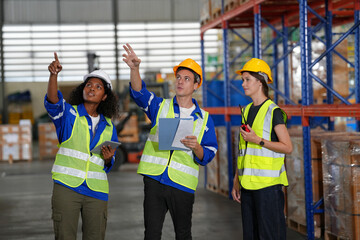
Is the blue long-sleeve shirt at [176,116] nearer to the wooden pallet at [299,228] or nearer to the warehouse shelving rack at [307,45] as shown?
the warehouse shelving rack at [307,45]

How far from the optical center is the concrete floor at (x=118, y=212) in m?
7.36

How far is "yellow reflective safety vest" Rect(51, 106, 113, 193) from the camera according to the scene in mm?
3920

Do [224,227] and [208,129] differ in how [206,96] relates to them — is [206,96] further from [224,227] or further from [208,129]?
[208,129]

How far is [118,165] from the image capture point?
15008 millimetres

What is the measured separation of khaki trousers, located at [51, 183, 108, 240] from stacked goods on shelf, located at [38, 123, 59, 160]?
1471 cm

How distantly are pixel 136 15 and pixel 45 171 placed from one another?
1631 centimetres

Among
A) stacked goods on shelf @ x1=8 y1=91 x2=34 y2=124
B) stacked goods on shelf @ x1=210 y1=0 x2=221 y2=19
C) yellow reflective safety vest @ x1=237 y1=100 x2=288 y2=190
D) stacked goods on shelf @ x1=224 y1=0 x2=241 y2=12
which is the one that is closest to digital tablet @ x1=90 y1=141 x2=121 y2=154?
yellow reflective safety vest @ x1=237 y1=100 x2=288 y2=190

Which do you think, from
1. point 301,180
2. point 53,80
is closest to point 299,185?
point 301,180

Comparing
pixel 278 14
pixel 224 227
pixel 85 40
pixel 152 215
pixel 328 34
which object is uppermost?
pixel 85 40

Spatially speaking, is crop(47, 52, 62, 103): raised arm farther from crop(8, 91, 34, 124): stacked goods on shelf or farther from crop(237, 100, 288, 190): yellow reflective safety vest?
crop(8, 91, 34, 124): stacked goods on shelf

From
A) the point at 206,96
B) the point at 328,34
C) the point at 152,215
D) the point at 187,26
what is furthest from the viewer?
the point at 187,26

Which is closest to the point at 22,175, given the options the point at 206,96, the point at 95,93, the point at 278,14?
the point at 206,96

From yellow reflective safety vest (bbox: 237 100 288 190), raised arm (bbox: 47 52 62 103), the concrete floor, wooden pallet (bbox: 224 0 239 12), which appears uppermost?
wooden pallet (bbox: 224 0 239 12)

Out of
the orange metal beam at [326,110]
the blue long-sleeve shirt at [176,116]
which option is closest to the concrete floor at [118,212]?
the orange metal beam at [326,110]
